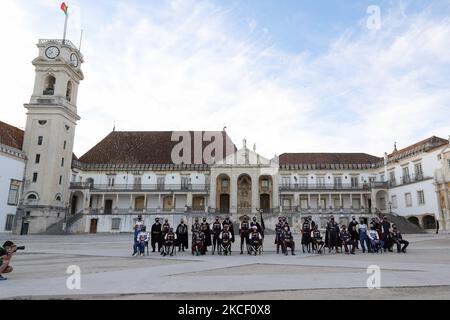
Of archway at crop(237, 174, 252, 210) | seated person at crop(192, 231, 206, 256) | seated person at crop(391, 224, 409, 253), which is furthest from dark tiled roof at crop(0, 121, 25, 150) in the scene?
seated person at crop(391, 224, 409, 253)

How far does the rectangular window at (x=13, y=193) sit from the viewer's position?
115ft

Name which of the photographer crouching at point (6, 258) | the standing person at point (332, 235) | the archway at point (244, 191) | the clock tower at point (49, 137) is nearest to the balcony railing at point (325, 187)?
the archway at point (244, 191)

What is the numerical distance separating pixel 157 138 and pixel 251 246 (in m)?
42.1

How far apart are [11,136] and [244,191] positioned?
100 ft

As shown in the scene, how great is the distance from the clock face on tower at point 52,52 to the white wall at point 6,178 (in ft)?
46.0

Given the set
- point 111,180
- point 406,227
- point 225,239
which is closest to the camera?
point 225,239

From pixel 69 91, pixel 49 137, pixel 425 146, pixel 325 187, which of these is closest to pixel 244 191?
pixel 325 187

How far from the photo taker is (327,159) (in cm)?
5112

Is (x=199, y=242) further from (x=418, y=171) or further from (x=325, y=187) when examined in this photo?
(x=325, y=187)

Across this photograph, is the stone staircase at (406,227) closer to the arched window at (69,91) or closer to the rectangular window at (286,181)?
the rectangular window at (286,181)
